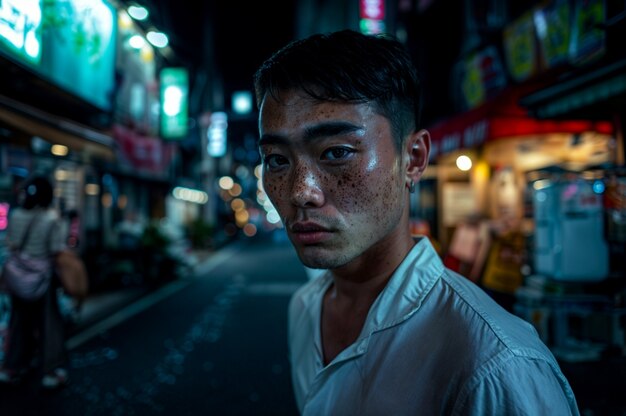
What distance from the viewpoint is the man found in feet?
3.40

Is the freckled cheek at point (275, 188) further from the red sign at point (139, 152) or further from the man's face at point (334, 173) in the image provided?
the red sign at point (139, 152)

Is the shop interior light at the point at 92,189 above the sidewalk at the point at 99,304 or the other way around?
above

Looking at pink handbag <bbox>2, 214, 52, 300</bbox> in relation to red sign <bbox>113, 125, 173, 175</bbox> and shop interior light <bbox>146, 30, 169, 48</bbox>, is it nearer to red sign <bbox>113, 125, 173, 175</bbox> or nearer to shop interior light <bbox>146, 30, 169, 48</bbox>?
red sign <bbox>113, 125, 173, 175</bbox>

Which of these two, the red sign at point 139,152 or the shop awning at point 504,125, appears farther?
the red sign at point 139,152

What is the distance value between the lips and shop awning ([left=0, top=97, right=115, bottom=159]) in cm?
471

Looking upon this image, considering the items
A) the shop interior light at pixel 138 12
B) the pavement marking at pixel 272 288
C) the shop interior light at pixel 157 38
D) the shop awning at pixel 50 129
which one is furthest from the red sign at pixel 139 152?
the pavement marking at pixel 272 288

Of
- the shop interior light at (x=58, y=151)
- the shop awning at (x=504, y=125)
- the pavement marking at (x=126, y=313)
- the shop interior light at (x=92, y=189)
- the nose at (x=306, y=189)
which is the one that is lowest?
the pavement marking at (x=126, y=313)

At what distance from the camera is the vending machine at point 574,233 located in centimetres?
496

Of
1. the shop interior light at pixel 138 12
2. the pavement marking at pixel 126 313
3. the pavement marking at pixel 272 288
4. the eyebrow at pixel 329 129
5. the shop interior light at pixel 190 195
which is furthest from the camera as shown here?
the shop interior light at pixel 190 195

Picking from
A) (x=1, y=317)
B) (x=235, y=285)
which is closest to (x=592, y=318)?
(x=1, y=317)

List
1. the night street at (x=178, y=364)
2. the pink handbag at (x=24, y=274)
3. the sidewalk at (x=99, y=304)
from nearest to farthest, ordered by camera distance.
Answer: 1. the night street at (x=178, y=364)
2. the pink handbag at (x=24, y=274)
3. the sidewalk at (x=99, y=304)

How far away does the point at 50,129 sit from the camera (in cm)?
575

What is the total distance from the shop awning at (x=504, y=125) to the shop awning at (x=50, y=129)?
22.8ft

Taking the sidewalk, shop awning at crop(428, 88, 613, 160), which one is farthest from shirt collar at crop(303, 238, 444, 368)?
the sidewalk
